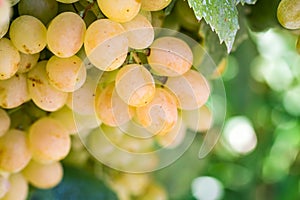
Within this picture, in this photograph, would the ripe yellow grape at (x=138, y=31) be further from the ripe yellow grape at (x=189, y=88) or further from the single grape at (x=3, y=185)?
the single grape at (x=3, y=185)

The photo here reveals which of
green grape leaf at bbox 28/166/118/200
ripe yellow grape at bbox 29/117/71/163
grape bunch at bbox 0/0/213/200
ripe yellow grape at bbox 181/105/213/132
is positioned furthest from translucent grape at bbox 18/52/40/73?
green grape leaf at bbox 28/166/118/200

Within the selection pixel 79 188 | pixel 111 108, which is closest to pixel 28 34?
pixel 111 108

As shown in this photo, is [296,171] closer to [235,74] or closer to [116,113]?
[235,74]

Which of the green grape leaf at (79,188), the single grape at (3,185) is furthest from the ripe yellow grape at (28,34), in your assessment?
the green grape leaf at (79,188)

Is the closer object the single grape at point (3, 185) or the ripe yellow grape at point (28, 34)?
the ripe yellow grape at point (28, 34)

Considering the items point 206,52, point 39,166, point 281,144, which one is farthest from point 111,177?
point 281,144

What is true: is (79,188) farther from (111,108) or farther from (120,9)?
(120,9)
